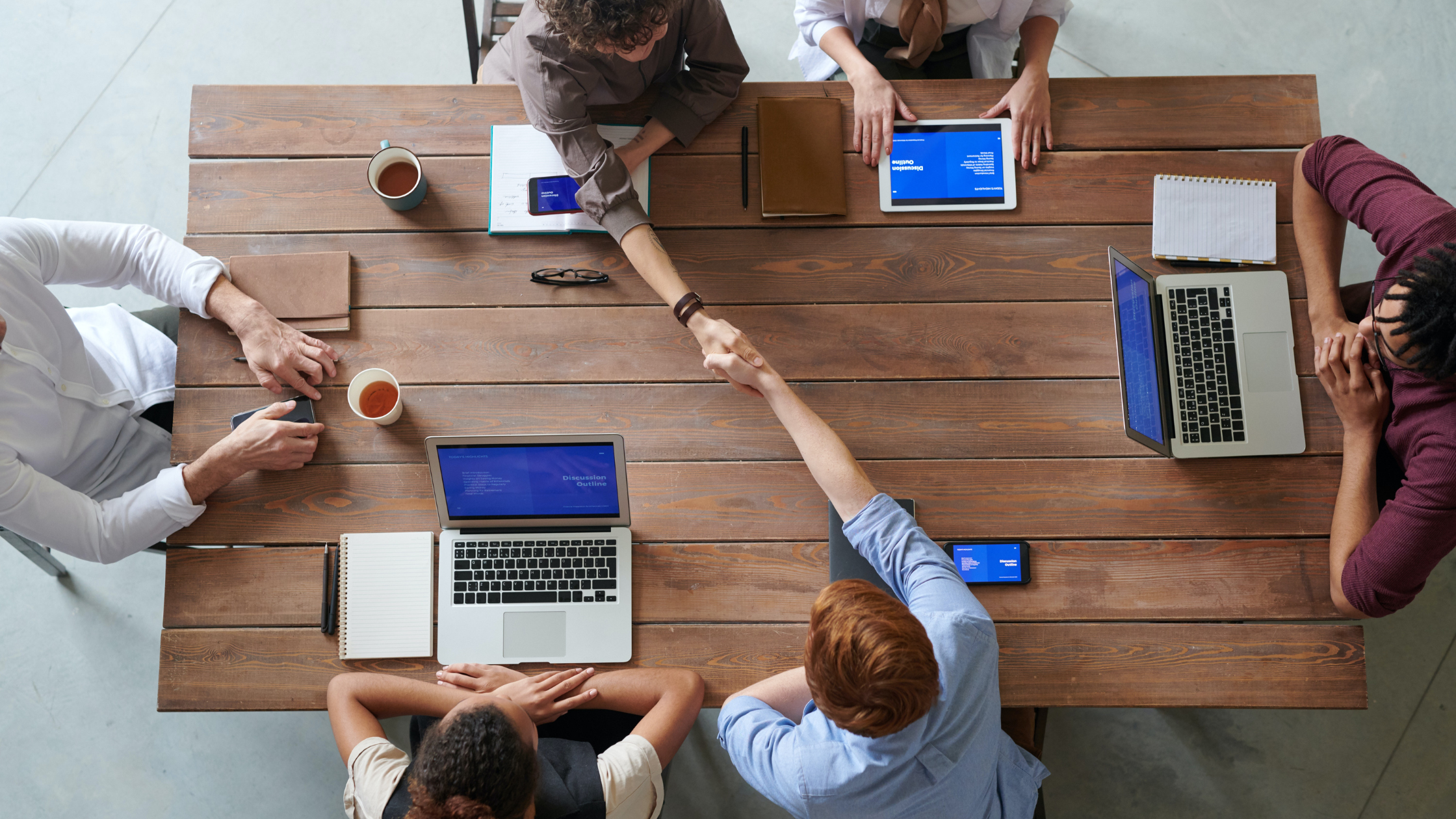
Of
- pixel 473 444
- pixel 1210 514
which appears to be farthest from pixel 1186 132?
pixel 473 444

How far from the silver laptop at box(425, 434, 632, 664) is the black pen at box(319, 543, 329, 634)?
0.22 m

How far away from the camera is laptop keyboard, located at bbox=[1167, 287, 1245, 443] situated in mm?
1674

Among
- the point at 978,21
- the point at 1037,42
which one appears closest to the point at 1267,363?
the point at 1037,42

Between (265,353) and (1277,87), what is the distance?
2258 millimetres

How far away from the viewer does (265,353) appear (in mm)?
1679

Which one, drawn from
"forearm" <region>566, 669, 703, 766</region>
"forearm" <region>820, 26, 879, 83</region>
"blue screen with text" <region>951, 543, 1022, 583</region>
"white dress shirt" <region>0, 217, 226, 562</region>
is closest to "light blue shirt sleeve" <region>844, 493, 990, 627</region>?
"blue screen with text" <region>951, 543, 1022, 583</region>

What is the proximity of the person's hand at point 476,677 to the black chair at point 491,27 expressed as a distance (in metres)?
1.53

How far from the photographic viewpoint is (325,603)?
5.28 feet

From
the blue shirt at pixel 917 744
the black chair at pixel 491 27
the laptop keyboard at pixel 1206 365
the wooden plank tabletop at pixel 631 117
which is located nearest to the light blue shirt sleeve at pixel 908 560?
the blue shirt at pixel 917 744

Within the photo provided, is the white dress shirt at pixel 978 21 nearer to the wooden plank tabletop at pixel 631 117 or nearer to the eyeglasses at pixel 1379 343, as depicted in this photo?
the wooden plank tabletop at pixel 631 117

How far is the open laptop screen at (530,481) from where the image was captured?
4.82 ft

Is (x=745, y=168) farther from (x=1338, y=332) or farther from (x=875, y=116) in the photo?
(x=1338, y=332)

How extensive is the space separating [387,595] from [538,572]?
0.30 metres

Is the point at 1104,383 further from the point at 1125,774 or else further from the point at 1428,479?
the point at 1125,774
